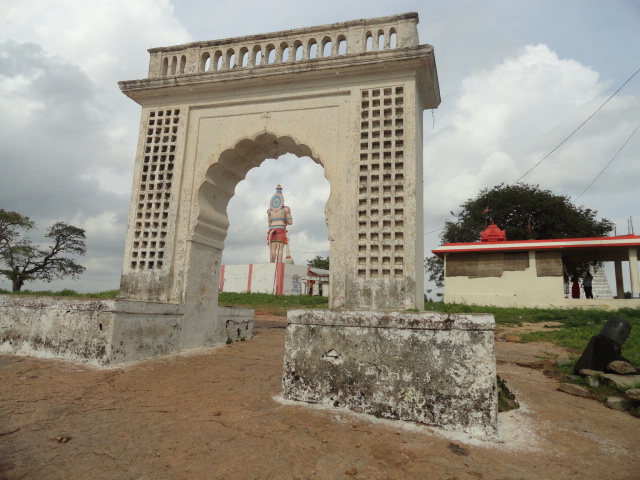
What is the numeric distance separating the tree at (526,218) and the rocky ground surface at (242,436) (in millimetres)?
21668

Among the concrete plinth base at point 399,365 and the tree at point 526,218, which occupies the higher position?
the tree at point 526,218

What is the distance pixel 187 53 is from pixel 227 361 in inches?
219

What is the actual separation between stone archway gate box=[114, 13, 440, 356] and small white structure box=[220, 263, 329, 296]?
20.9 m

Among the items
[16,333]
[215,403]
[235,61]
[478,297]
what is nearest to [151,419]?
[215,403]

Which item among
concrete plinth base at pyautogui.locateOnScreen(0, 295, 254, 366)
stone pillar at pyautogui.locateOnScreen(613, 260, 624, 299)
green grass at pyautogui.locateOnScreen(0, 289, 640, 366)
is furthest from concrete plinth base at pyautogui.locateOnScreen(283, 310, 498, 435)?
stone pillar at pyautogui.locateOnScreen(613, 260, 624, 299)

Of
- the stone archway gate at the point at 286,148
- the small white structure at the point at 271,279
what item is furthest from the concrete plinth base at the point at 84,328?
the small white structure at the point at 271,279

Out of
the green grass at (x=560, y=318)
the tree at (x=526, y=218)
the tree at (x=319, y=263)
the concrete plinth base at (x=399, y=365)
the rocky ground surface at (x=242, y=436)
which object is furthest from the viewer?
the tree at (x=319, y=263)

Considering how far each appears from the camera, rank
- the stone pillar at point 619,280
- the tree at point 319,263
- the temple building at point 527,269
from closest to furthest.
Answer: the temple building at point 527,269
the stone pillar at point 619,280
the tree at point 319,263

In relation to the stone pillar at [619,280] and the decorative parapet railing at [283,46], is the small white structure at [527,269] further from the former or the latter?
the decorative parapet railing at [283,46]

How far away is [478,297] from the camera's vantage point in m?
17.4

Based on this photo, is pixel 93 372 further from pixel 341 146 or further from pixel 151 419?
pixel 341 146

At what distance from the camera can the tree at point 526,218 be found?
2581 centimetres

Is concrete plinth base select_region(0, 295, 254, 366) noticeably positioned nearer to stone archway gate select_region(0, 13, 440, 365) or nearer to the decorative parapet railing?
stone archway gate select_region(0, 13, 440, 365)

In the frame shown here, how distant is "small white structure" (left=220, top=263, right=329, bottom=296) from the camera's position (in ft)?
96.1
